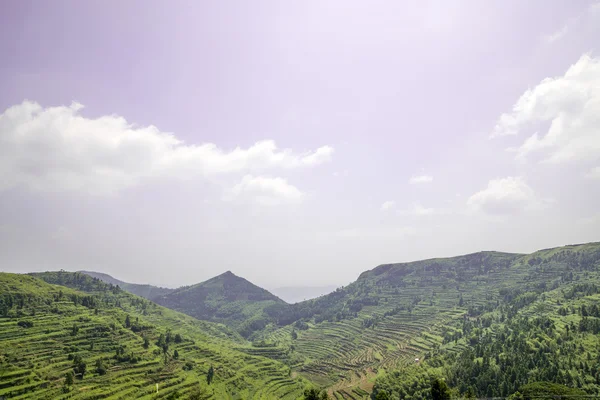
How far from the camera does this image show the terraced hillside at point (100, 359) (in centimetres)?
7738

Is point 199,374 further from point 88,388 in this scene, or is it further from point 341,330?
point 341,330

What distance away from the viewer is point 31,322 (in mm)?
98188

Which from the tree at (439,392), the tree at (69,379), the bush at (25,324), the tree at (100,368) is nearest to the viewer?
the tree at (439,392)

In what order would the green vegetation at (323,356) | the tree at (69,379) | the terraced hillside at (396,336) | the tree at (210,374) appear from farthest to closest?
1. the terraced hillside at (396,336)
2. the tree at (210,374)
3. the green vegetation at (323,356)
4. the tree at (69,379)

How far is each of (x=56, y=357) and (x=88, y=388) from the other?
52.7ft

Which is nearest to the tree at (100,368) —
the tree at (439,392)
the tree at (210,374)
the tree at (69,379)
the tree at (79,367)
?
the tree at (79,367)

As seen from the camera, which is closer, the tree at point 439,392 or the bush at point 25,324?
the tree at point 439,392

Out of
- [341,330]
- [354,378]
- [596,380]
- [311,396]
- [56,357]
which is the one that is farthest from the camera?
[341,330]

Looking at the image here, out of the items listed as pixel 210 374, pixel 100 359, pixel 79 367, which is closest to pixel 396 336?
pixel 210 374

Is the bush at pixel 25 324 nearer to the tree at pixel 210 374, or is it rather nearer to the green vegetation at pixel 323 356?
the green vegetation at pixel 323 356

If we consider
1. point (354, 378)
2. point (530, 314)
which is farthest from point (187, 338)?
point (530, 314)

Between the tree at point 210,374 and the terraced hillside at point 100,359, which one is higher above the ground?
the terraced hillside at point 100,359

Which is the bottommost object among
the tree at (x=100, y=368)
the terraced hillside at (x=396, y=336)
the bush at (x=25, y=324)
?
the terraced hillside at (x=396, y=336)

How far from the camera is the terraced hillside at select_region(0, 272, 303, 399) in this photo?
254 ft
